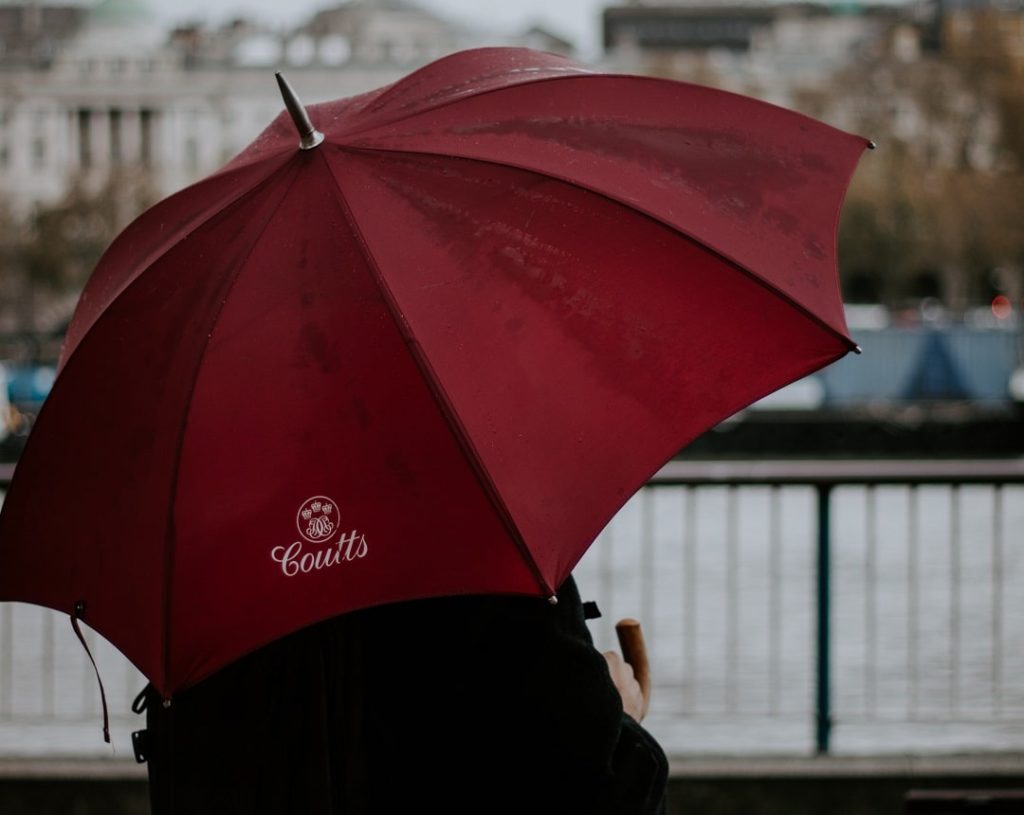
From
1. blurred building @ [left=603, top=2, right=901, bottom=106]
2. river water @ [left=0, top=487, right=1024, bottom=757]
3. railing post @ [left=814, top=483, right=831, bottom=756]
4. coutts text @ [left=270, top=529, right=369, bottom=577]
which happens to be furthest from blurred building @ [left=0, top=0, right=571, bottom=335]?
coutts text @ [left=270, top=529, right=369, bottom=577]

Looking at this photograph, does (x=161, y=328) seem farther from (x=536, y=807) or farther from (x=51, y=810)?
(x=51, y=810)

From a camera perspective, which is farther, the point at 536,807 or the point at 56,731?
the point at 56,731

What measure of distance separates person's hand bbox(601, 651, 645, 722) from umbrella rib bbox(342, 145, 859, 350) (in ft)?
1.72

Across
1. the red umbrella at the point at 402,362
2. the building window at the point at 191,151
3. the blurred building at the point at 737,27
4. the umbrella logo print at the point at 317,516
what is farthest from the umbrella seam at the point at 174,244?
the blurred building at the point at 737,27

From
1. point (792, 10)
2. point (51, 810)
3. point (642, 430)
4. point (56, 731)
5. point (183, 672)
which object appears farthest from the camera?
point (792, 10)

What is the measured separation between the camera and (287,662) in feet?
7.16

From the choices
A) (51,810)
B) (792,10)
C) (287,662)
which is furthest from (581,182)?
(792,10)

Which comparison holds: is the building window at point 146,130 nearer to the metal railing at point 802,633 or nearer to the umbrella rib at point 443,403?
the metal railing at point 802,633

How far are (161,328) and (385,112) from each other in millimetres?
423

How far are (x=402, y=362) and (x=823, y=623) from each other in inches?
127

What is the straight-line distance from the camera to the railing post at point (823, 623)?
202 inches

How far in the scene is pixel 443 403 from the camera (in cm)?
217

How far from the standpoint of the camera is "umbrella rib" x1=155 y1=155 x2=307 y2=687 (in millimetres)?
2174

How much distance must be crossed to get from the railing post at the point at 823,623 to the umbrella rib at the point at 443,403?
122 inches
